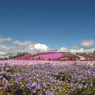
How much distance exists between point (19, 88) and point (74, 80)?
10.0 ft

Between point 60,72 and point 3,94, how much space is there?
4196 millimetres

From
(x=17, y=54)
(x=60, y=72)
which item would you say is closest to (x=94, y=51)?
(x=17, y=54)

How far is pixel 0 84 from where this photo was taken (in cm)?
489

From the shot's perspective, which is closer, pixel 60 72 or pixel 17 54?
pixel 60 72

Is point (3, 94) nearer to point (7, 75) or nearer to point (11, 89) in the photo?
point (11, 89)

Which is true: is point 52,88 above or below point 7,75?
below

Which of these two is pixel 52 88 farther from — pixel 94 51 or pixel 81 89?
pixel 94 51

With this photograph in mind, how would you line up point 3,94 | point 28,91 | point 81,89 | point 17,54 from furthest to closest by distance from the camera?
1. point 17,54
2. point 81,89
3. point 3,94
4. point 28,91

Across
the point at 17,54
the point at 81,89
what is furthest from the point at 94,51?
the point at 81,89

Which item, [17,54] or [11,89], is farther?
[17,54]

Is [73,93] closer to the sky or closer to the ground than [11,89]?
closer to the ground

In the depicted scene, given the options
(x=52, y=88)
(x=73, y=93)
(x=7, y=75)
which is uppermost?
(x=7, y=75)

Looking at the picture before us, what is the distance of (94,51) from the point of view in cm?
3603

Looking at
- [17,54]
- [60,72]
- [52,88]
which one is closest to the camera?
[52,88]
